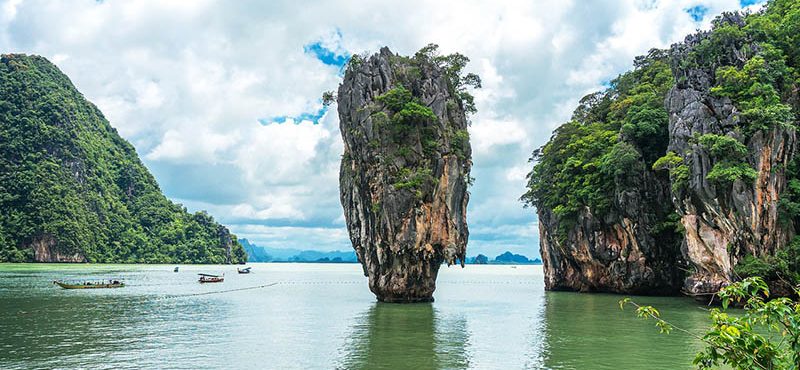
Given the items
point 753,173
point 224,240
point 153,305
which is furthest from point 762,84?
point 224,240

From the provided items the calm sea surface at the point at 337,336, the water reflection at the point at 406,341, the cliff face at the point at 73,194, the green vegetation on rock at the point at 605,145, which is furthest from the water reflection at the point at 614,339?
the cliff face at the point at 73,194

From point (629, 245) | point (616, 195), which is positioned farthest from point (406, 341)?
point (629, 245)

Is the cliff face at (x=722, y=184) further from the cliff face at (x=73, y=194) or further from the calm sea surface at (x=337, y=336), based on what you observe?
the cliff face at (x=73, y=194)

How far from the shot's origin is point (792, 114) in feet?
85.4

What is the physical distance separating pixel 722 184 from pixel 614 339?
1133cm

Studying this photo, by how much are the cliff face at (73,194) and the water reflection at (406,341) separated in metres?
86.9

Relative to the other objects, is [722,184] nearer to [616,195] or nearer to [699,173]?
[699,173]

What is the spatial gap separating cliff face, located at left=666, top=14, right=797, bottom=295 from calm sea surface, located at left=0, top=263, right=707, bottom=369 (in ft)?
10.8

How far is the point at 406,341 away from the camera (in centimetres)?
1902

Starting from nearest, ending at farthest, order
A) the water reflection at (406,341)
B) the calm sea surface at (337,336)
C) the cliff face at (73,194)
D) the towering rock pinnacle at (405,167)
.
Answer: the water reflection at (406,341), the calm sea surface at (337,336), the towering rock pinnacle at (405,167), the cliff face at (73,194)

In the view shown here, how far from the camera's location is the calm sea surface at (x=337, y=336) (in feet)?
51.9

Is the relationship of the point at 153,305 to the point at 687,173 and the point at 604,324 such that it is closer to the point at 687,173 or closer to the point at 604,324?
the point at 604,324

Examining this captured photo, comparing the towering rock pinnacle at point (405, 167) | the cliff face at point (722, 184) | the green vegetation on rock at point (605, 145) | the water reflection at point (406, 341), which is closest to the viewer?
the water reflection at point (406, 341)

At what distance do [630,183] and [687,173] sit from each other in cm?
695
